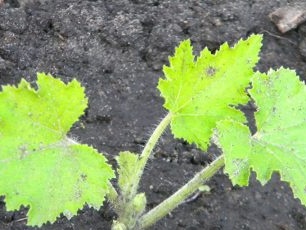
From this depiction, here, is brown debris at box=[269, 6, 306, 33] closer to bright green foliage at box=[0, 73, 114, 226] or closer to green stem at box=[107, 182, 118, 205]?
green stem at box=[107, 182, 118, 205]

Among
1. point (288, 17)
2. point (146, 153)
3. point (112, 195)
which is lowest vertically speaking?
point (112, 195)

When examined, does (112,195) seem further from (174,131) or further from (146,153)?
(174,131)

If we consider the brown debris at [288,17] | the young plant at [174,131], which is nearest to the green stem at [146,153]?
the young plant at [174,131]

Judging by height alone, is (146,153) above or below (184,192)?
above

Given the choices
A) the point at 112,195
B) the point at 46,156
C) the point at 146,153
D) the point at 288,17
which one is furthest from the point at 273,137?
the point at 288,17

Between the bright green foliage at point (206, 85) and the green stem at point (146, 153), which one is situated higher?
the bright green foliage at point (206, 85)

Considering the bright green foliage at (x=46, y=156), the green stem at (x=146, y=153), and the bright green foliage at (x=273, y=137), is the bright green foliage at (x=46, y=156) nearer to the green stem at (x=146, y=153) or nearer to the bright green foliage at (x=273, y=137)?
the green stem at (x=146, y=153)

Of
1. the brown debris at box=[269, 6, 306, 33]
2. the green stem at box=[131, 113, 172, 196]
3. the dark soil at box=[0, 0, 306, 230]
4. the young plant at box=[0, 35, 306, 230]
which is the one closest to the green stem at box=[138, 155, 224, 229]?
the young plant at box=[0, 35, 306, 230]
